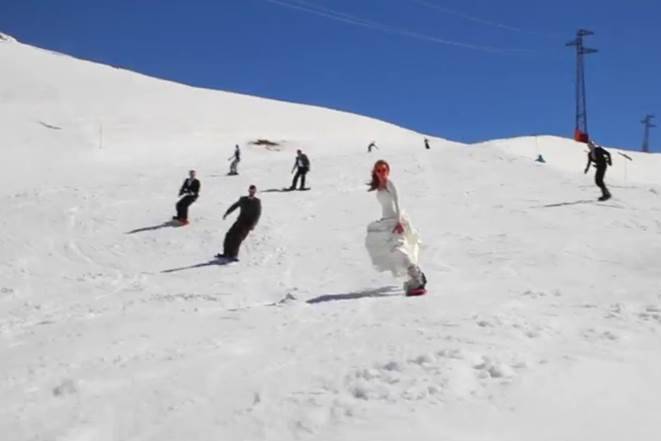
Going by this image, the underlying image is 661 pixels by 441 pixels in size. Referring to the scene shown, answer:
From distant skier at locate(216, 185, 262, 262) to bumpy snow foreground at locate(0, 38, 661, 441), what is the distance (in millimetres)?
669

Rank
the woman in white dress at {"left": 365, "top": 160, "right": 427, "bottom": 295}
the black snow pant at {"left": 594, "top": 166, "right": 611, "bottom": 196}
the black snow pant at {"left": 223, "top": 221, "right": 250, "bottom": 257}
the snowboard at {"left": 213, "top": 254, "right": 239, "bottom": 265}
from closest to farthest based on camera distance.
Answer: the woman in white dress at {"left": 365, "top": 160, "right": 427, "bottom": 295}, the snowboard at {"left": 213, "top": 254, "right": 239, "bottom": 265}, the black snow pant at {"left": 223, "top": 221, "right": 250, "bottom": 257}, the black snow pant at {"left": 594, "top": 166, "right": 611, "bottom": 196}

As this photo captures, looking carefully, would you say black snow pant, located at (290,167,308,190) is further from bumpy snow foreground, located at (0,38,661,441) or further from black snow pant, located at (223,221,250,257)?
black snow pant, located at (223,221,250,257)

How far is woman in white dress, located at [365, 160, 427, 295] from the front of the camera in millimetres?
9977

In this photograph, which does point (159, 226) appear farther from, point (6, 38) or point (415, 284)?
point (6, 38)

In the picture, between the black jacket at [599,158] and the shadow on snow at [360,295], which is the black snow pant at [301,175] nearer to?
the black jacket at [599,158]

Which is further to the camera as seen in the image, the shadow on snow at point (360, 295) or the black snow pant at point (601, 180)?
the black snow pant at point (601, 180)

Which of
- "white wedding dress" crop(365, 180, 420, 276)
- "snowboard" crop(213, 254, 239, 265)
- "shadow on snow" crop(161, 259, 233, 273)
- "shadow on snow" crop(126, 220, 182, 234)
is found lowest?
"shadow on snow" crop(161, 259, 233, 273)

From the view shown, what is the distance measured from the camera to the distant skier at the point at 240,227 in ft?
50.1

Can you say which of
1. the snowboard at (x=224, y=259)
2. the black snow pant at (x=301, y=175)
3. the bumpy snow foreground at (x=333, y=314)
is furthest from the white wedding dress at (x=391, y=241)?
the black snow pant at (x=301, y=175)

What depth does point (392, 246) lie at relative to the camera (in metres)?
10.1

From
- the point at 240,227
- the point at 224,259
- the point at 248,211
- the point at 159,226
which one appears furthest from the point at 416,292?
the point at 159,226

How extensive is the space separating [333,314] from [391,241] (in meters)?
2.17

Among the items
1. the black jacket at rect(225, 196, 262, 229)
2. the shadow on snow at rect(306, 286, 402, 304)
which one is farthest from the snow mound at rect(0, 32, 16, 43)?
the shadow on snow at rect(306, 286, 402, 304)

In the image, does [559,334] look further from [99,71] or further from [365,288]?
[99,71]
